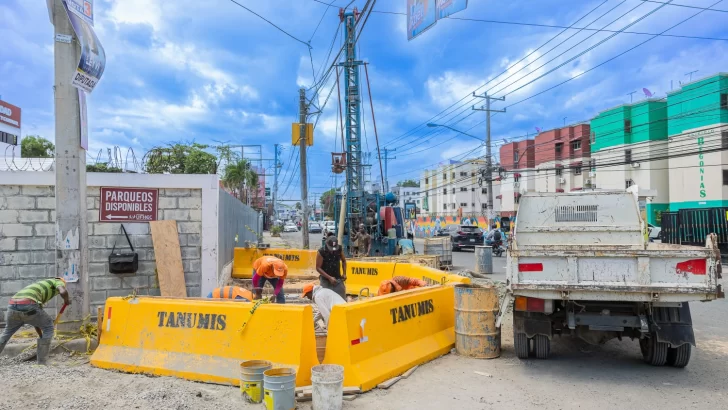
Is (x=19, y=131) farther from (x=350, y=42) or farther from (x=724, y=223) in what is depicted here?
(x=724, y=223)

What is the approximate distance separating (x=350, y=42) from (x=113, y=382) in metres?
17.9

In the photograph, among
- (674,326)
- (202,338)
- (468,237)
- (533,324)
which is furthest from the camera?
(468,237)

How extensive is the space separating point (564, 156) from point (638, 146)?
1125 cm

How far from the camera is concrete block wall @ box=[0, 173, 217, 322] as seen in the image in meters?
8.63

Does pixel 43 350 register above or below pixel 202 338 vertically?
below

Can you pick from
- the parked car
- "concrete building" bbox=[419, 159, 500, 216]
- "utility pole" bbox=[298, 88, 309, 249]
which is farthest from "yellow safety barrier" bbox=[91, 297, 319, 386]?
"concrete building" bbox=[419, 159, 500, 216]

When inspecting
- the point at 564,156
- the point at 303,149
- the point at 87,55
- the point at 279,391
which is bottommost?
the point at 279,391

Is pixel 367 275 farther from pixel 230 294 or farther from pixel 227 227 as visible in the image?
pixel 230 294

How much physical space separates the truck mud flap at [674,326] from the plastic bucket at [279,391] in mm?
4324

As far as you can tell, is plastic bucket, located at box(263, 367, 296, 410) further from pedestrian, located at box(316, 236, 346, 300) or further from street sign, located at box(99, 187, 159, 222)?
street sign, located at box(99, 187, 159, 222)

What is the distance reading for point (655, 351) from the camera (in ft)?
21.2

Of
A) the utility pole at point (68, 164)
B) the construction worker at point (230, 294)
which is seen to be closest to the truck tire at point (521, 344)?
the construction worker at point (230, 294)

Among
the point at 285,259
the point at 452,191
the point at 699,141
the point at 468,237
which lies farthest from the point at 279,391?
the point at 452,191

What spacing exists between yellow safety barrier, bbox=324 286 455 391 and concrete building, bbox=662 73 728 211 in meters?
31.4
